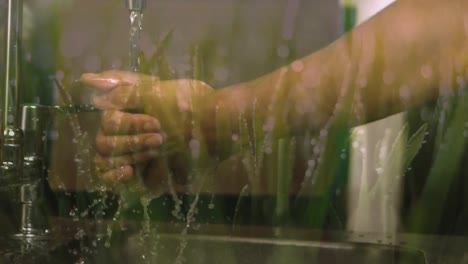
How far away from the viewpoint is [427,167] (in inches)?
31.6

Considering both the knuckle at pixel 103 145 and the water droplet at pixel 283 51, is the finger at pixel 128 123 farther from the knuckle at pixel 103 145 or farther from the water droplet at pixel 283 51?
the water droplet at pixel 283 51

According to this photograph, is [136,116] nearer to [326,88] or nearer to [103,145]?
[103,145]

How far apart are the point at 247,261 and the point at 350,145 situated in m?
0.24

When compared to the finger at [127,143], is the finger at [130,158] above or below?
below

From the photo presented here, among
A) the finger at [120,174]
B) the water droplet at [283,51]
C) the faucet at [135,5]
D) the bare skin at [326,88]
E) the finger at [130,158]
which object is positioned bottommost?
the finger at [120,174]

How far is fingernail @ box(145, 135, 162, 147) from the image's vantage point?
729 millimetres

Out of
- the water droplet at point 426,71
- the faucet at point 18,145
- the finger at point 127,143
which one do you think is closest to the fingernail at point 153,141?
the finger at point 127,143

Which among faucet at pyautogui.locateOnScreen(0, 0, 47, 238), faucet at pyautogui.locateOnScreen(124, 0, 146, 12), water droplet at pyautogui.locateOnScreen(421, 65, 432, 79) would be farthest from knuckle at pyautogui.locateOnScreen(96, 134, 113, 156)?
water droplet at pyautogui.locateOnScreen(421, 65, 432, 79)

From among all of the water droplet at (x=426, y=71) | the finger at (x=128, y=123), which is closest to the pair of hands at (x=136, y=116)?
the finger at (x=128, y=123)

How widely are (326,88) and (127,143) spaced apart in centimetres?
28

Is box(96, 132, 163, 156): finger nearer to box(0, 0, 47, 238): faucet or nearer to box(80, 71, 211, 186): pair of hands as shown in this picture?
box(80, 71, 211, 186): pair of hands

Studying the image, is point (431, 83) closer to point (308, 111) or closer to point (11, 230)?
point (308, 111)

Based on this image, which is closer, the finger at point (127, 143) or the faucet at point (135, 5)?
the finger at point (127, 143)

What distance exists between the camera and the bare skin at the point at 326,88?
685mm
